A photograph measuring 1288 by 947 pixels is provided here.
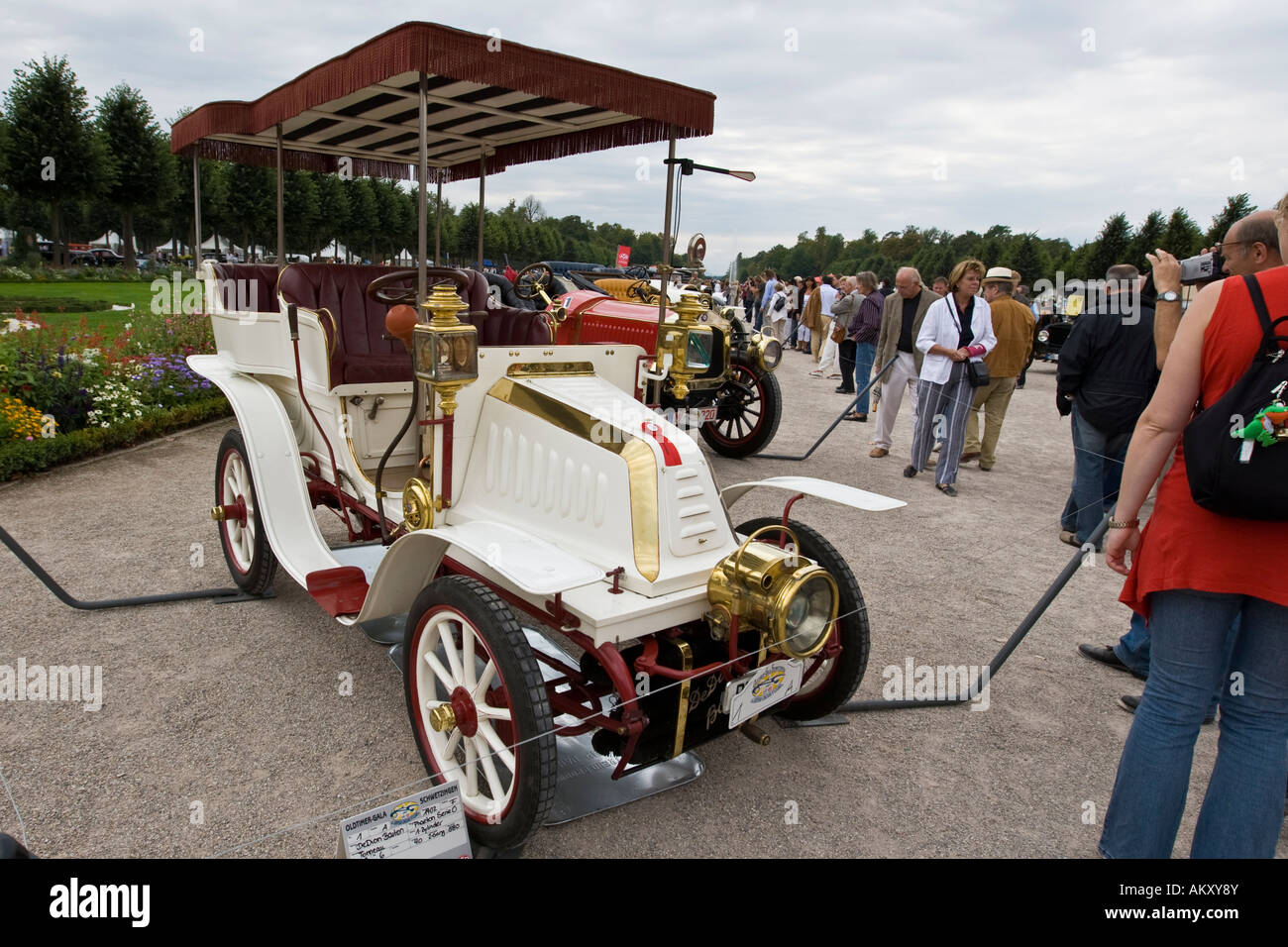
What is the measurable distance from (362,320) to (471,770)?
2831 mm

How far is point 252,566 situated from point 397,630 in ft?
2.99

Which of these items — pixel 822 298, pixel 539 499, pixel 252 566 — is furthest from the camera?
pixel 822 298

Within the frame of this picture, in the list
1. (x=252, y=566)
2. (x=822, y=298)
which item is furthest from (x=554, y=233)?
(x=252, y=566)

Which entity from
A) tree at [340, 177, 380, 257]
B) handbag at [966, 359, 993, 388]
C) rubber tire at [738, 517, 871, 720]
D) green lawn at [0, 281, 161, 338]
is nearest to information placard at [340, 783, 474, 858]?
rubber tire at [738, 517, 871, 720]

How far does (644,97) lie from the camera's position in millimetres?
3422

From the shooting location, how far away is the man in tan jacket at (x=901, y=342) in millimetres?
7832

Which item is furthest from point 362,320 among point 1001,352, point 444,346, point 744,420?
point 1001,352

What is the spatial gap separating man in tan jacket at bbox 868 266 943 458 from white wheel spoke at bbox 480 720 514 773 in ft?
20.0

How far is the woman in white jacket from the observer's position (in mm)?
6602

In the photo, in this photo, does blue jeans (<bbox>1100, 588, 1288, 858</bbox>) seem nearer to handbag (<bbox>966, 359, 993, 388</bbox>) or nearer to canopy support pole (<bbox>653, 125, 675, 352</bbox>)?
canopy support pole (<bbox>653, 125, 675, 352</bbox>)

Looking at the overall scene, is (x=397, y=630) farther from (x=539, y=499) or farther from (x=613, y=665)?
(x=613, y=665)

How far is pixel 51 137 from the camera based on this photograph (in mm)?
24859

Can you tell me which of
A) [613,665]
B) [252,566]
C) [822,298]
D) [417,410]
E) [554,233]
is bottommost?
[252,566]

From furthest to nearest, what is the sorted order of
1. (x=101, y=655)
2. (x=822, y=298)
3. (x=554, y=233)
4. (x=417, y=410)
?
(x=554, y=233) → (x=822, y=298) → (x=101, y=655) → (x=417, y=410)
